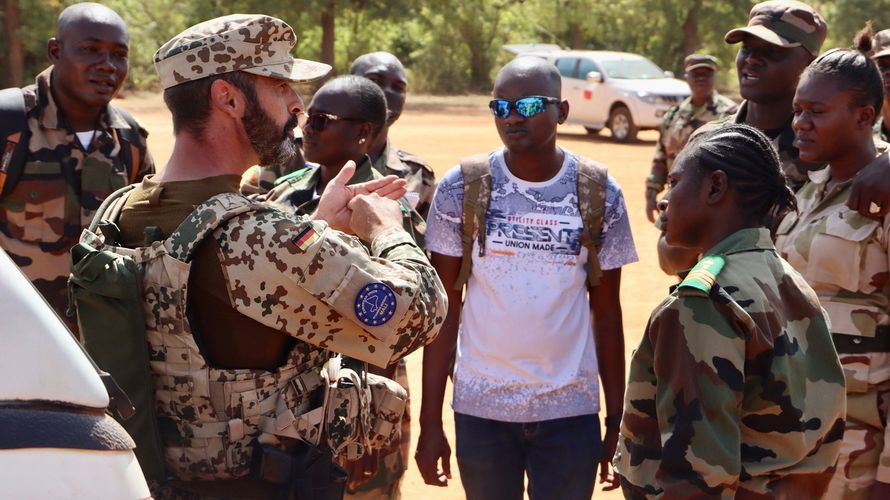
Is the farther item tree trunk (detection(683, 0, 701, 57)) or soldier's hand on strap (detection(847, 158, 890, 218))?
tree trunk (detection(683, 0, 701, 57))

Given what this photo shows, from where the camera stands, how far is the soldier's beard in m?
2.82

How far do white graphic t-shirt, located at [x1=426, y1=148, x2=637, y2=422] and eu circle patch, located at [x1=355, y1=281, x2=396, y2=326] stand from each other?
140 cm

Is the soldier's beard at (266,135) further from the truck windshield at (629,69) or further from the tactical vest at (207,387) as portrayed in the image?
the truck windshield at (629,69)

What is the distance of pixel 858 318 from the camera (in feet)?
12.2

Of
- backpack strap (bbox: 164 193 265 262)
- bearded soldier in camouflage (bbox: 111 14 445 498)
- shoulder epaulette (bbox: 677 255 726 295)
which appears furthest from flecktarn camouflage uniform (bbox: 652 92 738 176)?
backpack strap (bbox: 164 193 265 262)

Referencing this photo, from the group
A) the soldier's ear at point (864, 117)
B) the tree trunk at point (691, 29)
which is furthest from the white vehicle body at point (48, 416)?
the tree trunk at point (691, 29)

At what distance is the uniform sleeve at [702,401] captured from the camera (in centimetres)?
252

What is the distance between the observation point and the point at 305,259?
2.61 meters

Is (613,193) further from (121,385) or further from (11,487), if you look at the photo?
(11,487)

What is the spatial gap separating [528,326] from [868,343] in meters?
1.19

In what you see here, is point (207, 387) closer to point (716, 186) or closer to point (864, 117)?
point (716, 186)

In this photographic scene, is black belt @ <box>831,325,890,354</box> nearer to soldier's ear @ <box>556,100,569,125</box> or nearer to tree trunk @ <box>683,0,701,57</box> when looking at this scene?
soldier's ear @ <box>556,100,569,125</box>

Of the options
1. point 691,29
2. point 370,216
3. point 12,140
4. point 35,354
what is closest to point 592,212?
point 370,216

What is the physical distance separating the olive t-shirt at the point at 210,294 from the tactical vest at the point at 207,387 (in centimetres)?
4
